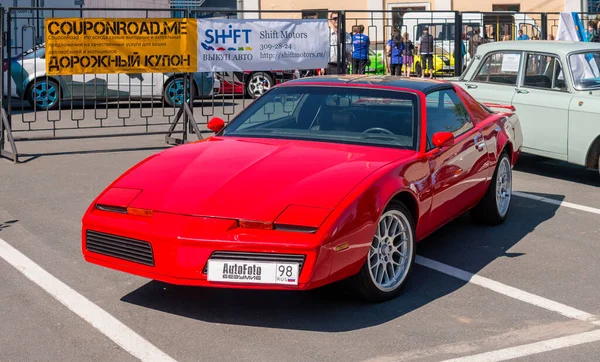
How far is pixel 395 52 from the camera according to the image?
17.5 metres

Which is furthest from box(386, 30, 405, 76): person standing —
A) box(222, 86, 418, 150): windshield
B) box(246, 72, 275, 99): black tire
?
box(222, 86, 418, 150): windshield

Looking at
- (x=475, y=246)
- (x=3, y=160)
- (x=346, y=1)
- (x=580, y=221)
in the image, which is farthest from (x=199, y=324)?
(x=346, y=1)

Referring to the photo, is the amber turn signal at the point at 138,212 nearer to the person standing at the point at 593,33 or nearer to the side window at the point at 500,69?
the side window at the point at 500,69

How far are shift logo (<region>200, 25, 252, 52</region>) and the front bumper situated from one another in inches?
289

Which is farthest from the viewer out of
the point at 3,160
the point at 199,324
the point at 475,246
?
the point at 3,160

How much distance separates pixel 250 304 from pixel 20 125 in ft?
33.7

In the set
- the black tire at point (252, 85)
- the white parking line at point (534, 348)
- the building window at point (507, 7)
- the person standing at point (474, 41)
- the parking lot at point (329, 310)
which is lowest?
the white parking line at point (534, 348)

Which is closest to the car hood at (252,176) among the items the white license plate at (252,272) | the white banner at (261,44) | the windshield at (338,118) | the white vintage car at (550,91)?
the windshield at (338,118)

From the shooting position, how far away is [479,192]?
23.6 ft

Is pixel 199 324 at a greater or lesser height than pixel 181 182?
lesser

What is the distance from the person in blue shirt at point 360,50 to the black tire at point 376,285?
10.2 metres

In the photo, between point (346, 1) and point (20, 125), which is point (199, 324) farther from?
point (346, 1)

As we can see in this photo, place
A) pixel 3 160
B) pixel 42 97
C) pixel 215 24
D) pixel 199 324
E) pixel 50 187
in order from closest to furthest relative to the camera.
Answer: pixel 199 324 → pixel 50 187 → pixel 3 160 → pixel 215 24 → pixel 42 97

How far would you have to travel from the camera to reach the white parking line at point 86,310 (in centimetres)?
462
